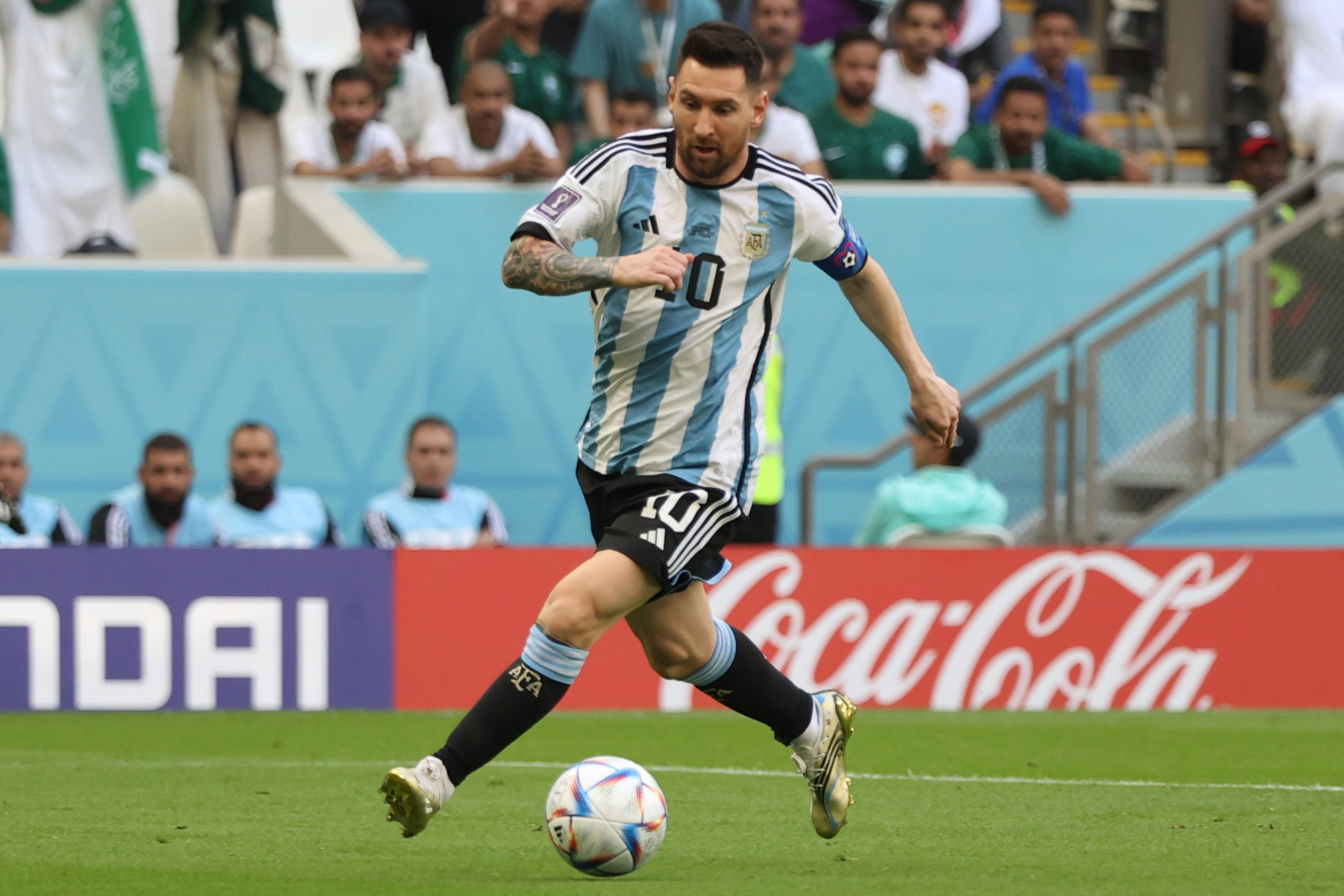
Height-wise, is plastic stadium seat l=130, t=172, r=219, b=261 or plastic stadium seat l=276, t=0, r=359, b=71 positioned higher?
plastic stadium seat l=276, t=0, r=359, b=71

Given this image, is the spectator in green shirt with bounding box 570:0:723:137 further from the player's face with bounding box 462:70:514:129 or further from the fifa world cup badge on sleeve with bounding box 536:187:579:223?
the fifa world cup badge on sleeve with bounding box 536:187:579:223

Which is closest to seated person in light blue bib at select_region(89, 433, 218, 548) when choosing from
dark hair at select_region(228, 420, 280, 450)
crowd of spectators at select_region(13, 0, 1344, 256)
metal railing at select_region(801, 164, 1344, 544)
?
dark hair at select_region(228, 420, 280, 450)

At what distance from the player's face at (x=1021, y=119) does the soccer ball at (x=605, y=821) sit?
26.3 ft

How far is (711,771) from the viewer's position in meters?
7.91

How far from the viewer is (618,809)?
5.21m

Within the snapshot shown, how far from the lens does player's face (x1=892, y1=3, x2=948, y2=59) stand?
1317cm

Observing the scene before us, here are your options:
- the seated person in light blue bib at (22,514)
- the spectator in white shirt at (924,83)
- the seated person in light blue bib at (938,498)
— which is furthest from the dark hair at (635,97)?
the seated person in light blue bib at (22,514)

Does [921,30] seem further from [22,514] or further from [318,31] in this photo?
[22,514]

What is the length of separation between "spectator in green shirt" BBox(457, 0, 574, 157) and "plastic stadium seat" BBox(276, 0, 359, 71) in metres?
2.80

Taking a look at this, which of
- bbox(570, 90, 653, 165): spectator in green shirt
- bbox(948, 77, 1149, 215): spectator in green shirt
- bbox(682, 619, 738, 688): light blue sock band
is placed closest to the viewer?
bbox(682, 619, 738, 688): light blue sock band

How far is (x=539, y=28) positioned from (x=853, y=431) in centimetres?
307

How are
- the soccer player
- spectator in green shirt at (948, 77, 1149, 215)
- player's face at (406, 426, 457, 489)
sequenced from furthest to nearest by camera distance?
spectator in green shirt at (948, 77, 1149, 215), player's face at (406, 426, 457, 489), the soccer player

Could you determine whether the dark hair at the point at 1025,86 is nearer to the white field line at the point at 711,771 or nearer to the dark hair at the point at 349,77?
the dark hair at the point at 349,77

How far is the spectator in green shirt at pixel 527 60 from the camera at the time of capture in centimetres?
1275
